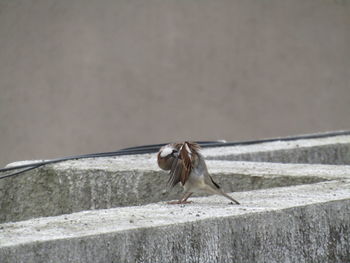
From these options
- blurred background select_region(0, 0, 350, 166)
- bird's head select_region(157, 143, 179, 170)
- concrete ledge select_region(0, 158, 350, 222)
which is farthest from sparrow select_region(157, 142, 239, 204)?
blurred background select_region(0, 0, 350, 166)

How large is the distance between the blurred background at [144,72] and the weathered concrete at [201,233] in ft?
17.9

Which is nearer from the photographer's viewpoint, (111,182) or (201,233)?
(201,233)

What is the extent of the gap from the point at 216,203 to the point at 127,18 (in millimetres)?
5776

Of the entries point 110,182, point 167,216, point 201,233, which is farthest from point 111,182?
point 201,233

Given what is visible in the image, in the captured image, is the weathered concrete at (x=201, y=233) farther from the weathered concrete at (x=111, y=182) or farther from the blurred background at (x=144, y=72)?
the blurred background at (x=144, y=72)

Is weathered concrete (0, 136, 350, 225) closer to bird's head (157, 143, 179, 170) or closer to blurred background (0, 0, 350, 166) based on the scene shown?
bird's head (157, 143, 179, 170)

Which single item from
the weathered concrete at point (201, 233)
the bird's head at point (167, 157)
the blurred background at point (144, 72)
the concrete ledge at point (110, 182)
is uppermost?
the blurred background at point (144, 72)

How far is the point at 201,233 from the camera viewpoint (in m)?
3.50

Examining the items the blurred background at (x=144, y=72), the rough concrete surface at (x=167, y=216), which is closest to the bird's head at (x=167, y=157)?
the rough concrete surface at (x=167, y=216)

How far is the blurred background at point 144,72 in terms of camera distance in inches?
372

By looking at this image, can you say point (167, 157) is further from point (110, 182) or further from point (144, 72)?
point (144, 72)

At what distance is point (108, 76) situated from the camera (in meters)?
9.59

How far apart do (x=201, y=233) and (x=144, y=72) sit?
6.14 m

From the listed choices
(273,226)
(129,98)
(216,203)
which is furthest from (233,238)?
(129,98)
